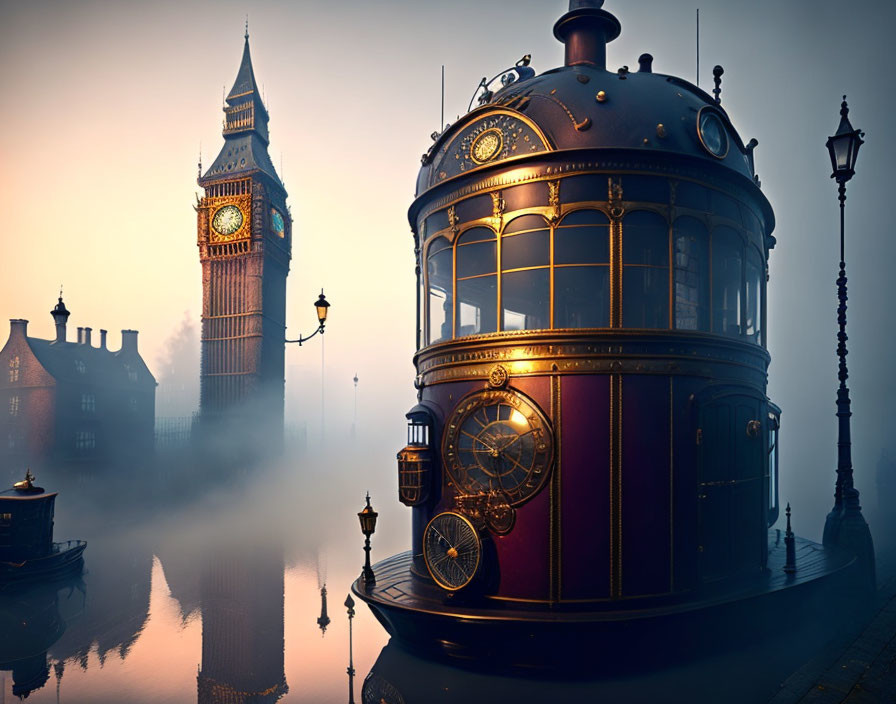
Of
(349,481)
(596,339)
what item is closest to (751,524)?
(596,339)

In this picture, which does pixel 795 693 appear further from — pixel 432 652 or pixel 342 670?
pixel 342 670

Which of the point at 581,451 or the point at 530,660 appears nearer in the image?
the point at 530,660

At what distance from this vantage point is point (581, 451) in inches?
521

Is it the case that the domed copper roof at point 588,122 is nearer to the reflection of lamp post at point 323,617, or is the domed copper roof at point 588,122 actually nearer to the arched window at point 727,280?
the arched window at point 727,280

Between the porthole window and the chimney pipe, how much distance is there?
3532 mm

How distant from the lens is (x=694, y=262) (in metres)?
14.5

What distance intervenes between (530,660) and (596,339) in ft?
20.7

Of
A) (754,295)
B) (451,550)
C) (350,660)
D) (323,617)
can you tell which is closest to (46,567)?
(323,617)

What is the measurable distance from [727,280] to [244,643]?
1394cm

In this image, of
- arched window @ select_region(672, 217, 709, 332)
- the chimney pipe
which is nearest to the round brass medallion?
the chimney pipe

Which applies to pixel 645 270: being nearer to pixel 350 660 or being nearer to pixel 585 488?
pixel 585 488

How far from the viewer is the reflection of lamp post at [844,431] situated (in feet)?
52.7

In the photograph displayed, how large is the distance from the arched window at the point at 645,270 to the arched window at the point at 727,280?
132cm

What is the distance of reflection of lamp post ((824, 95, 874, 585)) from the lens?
1608cm
